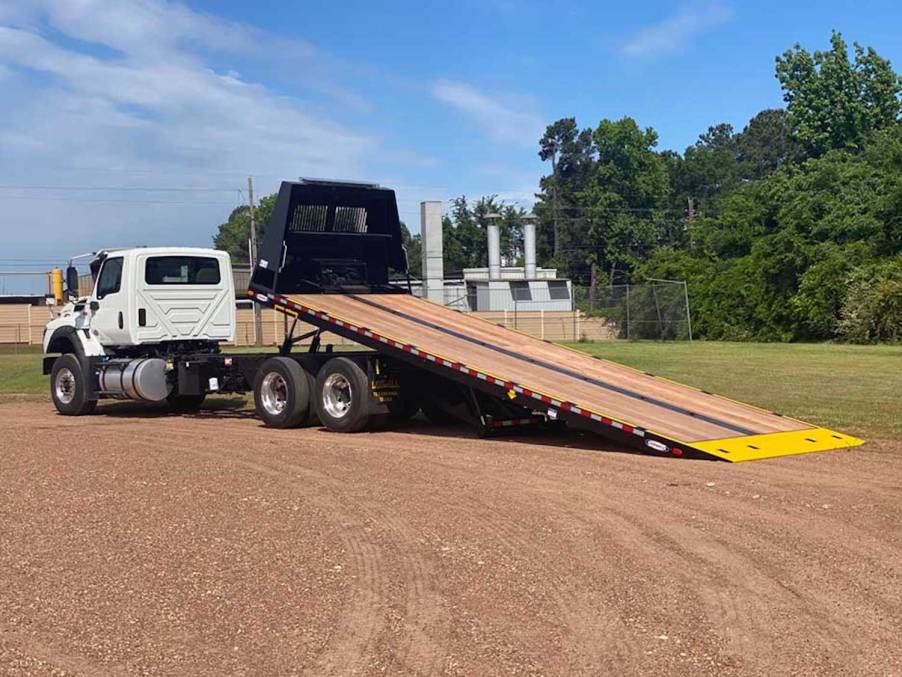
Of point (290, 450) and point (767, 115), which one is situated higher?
point (767, 115)

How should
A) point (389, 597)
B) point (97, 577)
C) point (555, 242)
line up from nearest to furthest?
point (389, 597), point (97, 577), point (555, 242)

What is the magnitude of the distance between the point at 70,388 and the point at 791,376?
46.9 ft

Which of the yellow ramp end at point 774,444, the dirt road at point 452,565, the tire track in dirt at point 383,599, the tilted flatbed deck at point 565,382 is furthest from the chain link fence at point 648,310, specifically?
the tire track in dirt at point 383,599

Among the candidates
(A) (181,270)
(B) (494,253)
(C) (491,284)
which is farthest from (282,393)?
(B) (494,253)

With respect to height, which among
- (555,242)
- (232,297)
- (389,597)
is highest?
(555,242)

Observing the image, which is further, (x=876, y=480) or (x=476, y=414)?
(x=476, y=414)

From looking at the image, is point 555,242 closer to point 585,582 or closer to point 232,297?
point 232,297

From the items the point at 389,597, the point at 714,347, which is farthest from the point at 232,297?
the point at 714,347

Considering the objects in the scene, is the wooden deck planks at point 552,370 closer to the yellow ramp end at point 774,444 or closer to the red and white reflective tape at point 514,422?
the yellow ramp end at point 774,444

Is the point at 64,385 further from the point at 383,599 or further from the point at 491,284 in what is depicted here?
the point at 491,284

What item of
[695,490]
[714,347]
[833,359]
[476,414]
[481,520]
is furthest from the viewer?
[714,347]

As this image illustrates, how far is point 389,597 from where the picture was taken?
6.18 metres

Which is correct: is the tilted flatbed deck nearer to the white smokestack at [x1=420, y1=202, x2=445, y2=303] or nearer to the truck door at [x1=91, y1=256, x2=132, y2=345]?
the truck door at [x1=91, y1=256, x2=132, y2=345]

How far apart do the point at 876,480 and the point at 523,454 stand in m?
3.75
